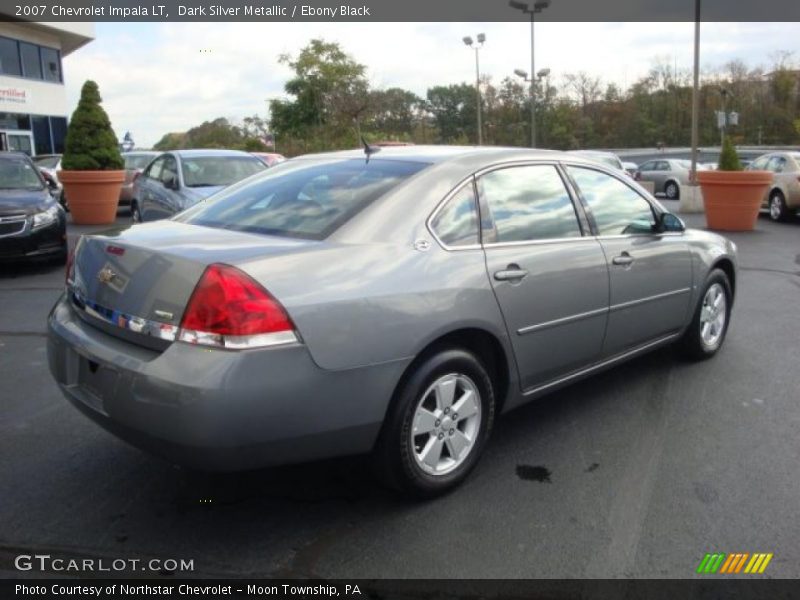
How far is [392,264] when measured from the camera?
10.2 feet

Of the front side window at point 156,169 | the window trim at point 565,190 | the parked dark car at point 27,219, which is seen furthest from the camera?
the front side window at point 156,169

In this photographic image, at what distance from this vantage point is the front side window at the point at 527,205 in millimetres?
3699

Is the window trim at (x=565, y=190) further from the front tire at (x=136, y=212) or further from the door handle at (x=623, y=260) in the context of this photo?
the front tire at (x=136, y=212)

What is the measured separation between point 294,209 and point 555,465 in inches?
70.8

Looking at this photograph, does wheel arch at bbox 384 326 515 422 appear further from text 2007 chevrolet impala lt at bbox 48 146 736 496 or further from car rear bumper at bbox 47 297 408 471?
car rear bumper at bbox 47 297 408 471

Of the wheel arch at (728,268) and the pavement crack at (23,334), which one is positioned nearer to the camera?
the wheel arch at (728,268)

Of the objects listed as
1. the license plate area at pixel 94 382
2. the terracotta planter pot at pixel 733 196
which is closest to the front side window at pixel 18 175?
the license plate area at pixel 94 382

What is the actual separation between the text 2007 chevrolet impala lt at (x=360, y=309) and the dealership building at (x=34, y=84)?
33.1m

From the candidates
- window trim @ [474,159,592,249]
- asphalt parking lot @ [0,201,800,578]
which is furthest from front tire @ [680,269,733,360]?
window trim @ [474,159,592,249]

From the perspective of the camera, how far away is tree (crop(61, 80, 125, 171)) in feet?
46.1

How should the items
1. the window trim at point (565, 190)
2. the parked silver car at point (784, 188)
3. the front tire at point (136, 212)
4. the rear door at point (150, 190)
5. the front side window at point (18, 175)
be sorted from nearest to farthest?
the window trim at point (565, 190)
the front side window at point (18, 175)
the rear door at point (150, 190)
the front tire at point (136, 212)
the parked silver car at point (784, 188)

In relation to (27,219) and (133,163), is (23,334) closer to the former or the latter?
(27,219)
